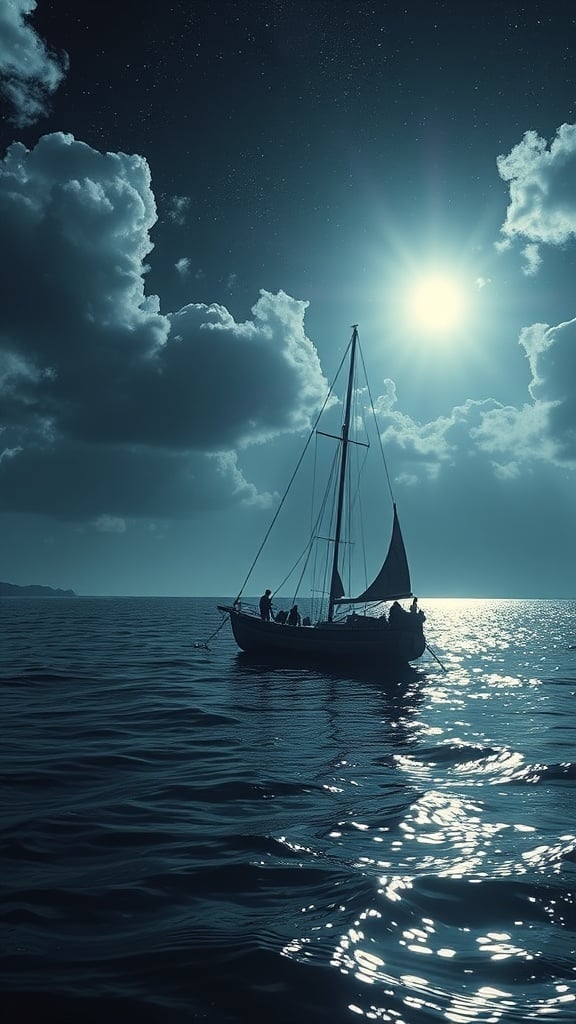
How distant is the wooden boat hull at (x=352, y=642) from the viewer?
31.4 m

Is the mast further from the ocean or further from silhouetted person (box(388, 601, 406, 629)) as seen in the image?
the ocean

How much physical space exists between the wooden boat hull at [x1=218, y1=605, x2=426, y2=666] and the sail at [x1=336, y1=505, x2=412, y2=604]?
2.27 m

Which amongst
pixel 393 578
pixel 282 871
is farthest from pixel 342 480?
pixel 282 871

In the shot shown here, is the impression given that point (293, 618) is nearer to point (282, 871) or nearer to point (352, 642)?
point (352, 642)

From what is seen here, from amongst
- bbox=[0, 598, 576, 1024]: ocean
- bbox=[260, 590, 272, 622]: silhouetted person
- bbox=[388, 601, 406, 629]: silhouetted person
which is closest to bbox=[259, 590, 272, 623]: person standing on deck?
bbox=[260, 590, 272, 622]: silhouetted person

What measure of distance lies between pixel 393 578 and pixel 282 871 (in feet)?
97.3

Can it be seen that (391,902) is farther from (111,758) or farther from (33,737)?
(33,737)

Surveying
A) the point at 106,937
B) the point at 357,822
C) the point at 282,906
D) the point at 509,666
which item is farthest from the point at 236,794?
the point at 509,666

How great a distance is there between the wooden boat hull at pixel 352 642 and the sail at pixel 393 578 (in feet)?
7.45

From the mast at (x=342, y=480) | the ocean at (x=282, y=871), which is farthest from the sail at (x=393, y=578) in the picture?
the ocean at (x=282, y=871)

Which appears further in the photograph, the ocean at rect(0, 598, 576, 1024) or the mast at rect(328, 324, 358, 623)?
the mast at rect(328, 324, 358, 623)

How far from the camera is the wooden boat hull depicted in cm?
3141

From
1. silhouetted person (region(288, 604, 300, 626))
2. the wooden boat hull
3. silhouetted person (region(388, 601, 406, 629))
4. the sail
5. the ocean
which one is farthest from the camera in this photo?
the sail

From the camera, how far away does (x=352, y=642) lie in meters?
31.5
